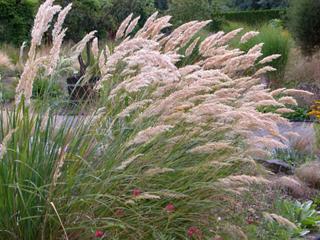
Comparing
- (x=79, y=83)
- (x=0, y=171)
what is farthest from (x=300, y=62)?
(x=0, y=171)

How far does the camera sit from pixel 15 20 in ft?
67.9

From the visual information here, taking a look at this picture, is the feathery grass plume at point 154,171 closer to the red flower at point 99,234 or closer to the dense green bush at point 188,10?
the red flower at point 99,234

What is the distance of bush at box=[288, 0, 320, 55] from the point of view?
16297mm

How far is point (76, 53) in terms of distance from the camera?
4.16 metres

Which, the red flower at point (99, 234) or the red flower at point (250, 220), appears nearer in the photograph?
the red flower at point (99, 234)

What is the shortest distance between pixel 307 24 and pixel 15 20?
8.92m

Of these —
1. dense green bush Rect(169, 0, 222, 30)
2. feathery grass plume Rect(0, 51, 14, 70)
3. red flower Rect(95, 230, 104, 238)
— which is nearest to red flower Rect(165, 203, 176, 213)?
red flower Rect(95, 230, 104, 238)

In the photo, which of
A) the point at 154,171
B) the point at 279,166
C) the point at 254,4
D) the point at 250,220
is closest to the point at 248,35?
the point at 250,220

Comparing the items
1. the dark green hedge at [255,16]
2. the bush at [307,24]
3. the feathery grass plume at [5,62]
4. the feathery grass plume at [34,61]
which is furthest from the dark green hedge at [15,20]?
the feathery grass plume at [34,61]

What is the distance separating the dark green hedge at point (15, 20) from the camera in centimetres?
2075

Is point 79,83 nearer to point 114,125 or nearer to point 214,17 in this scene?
point 114,125

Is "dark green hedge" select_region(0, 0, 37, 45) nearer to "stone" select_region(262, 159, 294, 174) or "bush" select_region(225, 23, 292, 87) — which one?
"bush" select_region(225, 23, 292, 87)

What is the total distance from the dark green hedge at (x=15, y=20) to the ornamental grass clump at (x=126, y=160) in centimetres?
1664

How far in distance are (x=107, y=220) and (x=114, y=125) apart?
81cm
